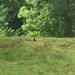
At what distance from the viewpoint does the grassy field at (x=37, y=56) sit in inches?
262

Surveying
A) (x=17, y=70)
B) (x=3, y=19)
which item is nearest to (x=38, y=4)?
(x=3, y=19)

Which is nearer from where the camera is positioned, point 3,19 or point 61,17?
point 61,17

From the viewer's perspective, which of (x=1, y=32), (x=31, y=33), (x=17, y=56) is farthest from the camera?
(x=1, y=32)

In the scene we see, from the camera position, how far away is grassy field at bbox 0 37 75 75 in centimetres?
665

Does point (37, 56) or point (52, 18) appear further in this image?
point (52, 18)

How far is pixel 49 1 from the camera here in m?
15.2

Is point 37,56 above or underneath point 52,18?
above

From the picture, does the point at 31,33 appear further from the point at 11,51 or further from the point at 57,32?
the point at 11,51

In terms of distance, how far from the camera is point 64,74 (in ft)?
21.5

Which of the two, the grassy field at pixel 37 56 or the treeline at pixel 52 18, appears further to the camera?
the treeline at pixel 52 18

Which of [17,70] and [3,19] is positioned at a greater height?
[17,70]

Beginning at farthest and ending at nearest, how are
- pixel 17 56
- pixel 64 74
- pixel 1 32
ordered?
1. pixel 1 32
2. pixel 17 56
3. pixel 64 74

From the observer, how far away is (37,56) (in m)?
7.54

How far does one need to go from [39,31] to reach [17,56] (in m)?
9.81
